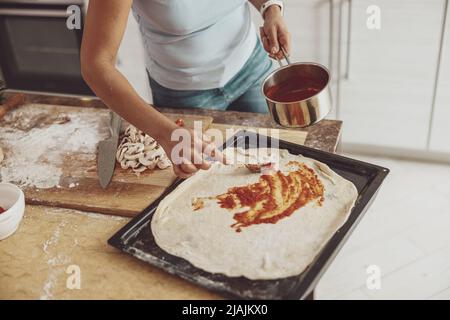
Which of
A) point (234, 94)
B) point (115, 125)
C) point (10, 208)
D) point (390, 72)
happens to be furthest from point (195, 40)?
point (390, 72)

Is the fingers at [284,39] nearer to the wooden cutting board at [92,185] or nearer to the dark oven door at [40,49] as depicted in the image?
the wooden cutting board at [92,185]

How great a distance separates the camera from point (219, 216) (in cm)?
109

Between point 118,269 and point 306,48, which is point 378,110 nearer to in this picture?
point 306,48

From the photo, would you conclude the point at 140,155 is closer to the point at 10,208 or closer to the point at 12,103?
the point at 10,208

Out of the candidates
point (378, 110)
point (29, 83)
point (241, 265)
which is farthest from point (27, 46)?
point (241, 265)

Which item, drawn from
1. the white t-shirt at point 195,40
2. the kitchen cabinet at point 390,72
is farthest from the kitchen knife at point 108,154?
the kitchen cabinet at point 390,72

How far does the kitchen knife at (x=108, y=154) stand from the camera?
1.24 metres

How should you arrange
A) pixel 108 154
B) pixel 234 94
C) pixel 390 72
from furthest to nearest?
pixel 390 72 < pixel 234 94 < pixel 108 154

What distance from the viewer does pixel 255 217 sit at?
42.4 inches

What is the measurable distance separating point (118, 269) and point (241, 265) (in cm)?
24

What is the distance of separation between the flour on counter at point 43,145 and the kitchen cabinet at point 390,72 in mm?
1243

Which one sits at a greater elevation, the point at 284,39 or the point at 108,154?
the point at 284,39

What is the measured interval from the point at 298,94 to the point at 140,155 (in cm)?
42

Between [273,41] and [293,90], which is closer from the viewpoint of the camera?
[293,90]
